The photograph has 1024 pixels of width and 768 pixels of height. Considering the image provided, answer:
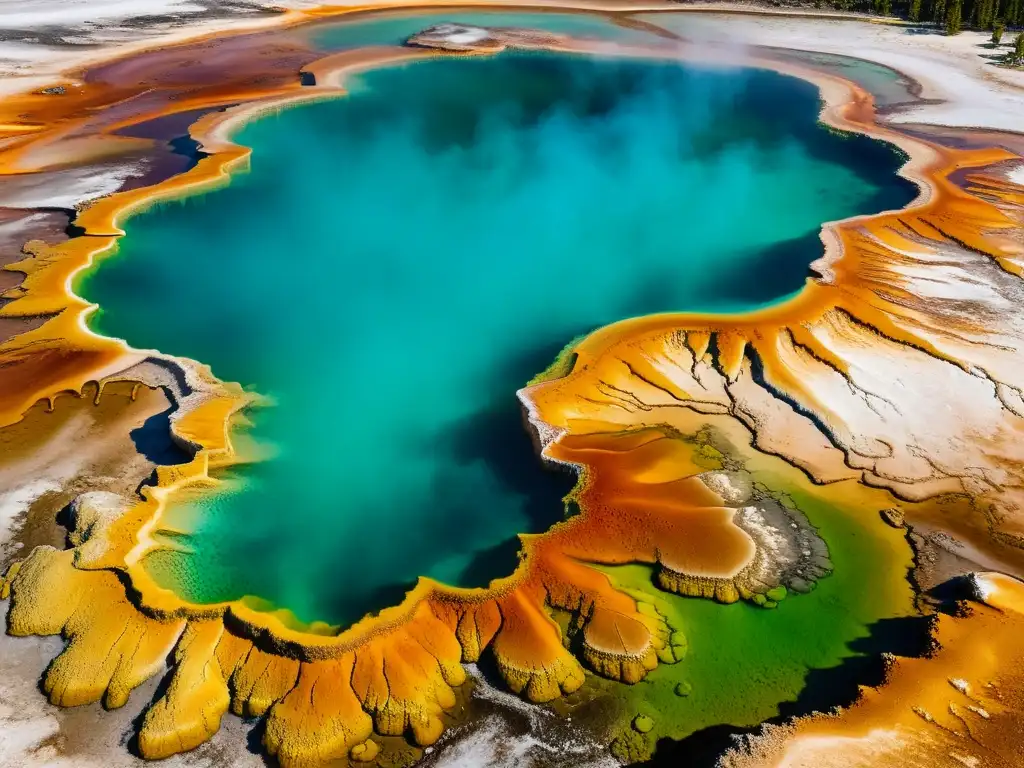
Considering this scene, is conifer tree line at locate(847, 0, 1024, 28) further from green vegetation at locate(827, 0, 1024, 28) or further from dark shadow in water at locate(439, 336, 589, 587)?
dark shadow in water at locate(439, 336, 589, 587)

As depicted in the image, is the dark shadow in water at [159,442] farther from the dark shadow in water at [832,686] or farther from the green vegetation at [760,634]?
the dark shadow in water at [832,686]

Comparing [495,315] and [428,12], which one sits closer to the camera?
[495,315]

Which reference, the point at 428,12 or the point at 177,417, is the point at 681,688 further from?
the point at 428,12

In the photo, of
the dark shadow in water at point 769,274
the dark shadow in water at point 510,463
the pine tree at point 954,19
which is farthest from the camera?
the pine tree at point 954,19

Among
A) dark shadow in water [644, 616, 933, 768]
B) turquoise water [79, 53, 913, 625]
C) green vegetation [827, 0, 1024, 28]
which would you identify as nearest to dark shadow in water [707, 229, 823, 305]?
turquoise water [79, 53, 913, 625]

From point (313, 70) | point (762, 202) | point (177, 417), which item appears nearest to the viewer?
point (177, 417)

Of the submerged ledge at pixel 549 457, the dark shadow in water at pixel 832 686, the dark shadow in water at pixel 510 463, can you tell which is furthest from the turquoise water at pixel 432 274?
the dark shadow in water at pixel 832 686

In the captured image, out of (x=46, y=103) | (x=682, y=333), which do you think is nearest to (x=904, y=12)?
(x=682, y=333)
